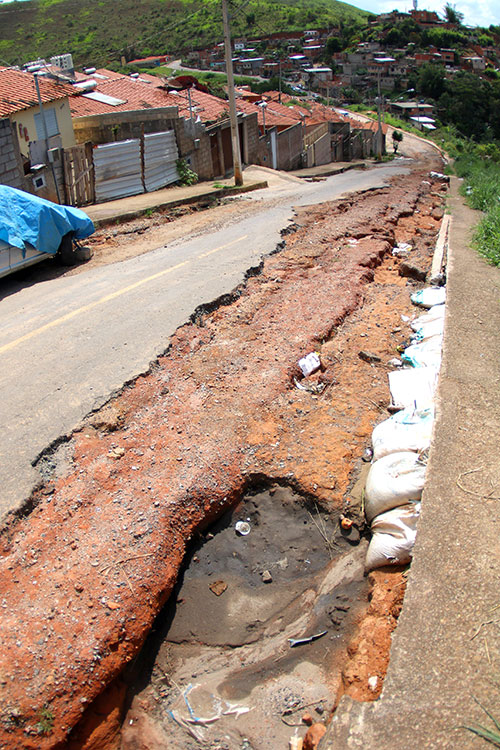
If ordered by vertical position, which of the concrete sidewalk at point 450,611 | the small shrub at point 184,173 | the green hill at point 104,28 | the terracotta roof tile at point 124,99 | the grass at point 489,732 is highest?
the green hill at point 104,28

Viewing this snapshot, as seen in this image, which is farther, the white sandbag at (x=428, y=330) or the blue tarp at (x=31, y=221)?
the blue tarp at (x=31, y=221)

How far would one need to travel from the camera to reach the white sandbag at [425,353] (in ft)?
20.1

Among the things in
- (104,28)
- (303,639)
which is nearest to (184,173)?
(303,639)

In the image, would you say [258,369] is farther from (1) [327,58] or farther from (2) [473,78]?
(1) [327,58]

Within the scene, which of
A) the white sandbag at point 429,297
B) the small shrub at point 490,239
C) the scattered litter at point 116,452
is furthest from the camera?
the small shrub at point 490,239

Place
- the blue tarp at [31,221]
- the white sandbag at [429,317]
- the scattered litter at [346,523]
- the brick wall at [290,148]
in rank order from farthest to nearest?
the brick wall at [290,148] → the blue tarp at [31,221] → the white sandbag at [429,317] → the scattered litter at [346,523]

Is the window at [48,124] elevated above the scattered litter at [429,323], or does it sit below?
above

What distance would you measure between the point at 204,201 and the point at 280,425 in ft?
40.0

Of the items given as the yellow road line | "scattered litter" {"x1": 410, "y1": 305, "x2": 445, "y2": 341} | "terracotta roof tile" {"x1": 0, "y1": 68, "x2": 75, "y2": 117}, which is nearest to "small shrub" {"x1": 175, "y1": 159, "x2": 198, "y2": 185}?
"terracotta roof tile" {"x1": 0, "y1": 68, "x2": 75, "y2": 117}

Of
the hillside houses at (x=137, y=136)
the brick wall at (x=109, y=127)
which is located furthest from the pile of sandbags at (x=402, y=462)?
the brick wall at (x=109, y=127)

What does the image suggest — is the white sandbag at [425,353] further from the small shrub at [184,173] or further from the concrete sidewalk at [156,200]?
the small shrub at [184,173]

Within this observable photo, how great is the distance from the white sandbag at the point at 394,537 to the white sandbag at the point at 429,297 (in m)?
4.70

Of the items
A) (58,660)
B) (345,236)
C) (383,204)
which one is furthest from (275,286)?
(383,204)

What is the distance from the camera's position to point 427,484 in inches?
152
